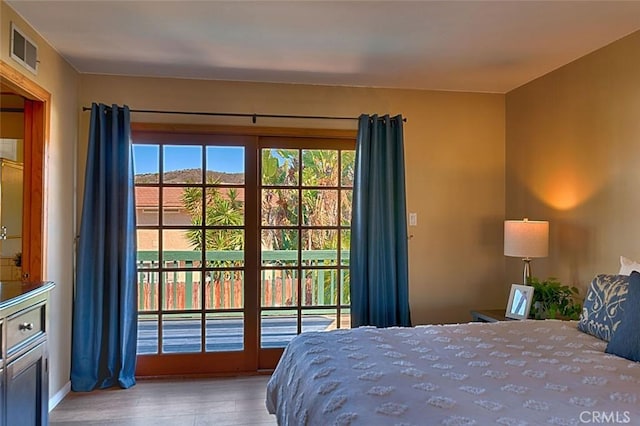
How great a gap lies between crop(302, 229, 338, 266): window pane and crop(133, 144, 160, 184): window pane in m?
1.35

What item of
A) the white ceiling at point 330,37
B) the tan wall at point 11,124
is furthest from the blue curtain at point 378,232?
the tan wall at point 11,124

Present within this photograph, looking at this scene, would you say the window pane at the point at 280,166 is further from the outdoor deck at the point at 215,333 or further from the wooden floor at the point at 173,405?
the wooden floor at the point at 173,405

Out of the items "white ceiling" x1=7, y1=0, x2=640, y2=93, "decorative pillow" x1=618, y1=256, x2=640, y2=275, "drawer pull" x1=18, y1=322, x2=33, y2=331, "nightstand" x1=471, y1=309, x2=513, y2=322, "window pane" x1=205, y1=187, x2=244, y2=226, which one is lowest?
"nightstand" x1=471, y1=309, x2=513, y2=322

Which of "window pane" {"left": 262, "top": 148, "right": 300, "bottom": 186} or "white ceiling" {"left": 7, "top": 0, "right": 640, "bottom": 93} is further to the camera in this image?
"window pane" {"left": 262, "top": 148, "right": 300, "bottom": 186}

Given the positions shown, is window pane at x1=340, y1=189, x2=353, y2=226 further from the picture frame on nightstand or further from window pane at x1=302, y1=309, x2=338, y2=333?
the picture frame on nightstand

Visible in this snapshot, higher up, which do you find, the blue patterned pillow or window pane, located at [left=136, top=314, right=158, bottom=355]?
the blue patterned pillow

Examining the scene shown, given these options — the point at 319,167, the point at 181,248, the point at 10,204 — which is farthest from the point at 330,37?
the point at 10,204

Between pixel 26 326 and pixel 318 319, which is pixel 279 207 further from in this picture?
pixel 26 326

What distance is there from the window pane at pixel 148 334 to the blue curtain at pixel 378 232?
1.65 m

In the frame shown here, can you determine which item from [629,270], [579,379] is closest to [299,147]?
[629,270]

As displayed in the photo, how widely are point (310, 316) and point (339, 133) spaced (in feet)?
5.32

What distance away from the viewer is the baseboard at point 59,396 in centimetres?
306

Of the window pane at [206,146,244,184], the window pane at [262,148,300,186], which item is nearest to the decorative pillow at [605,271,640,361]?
the window pane at [262,148,300,186]

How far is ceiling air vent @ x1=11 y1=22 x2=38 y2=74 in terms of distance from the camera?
2.51 meters
